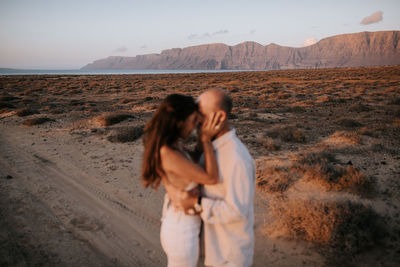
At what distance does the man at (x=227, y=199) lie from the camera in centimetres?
161

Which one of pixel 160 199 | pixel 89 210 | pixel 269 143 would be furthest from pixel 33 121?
pixel 269 143

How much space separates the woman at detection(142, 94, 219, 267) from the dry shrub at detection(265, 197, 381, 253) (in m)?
2.43

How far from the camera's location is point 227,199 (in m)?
1.62

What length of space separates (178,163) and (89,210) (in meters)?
3.54

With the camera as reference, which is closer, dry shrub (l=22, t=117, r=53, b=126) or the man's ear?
the man's ear

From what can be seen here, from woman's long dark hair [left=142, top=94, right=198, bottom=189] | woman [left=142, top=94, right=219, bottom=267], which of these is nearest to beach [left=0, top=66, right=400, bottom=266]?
woman [left=142, top=94, right=219, bottom=267]

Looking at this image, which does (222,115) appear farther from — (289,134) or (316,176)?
(289,134)

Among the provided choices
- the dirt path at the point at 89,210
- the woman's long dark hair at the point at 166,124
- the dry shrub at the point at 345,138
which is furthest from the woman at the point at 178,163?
the dry shrub at the point at 345,138

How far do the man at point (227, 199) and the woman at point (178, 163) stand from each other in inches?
3.0

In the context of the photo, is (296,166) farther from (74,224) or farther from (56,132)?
(56,132)

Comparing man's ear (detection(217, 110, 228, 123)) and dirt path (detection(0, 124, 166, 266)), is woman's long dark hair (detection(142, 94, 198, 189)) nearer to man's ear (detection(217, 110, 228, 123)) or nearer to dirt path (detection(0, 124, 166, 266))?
man's ear (detection(217, 110, 228, 123))

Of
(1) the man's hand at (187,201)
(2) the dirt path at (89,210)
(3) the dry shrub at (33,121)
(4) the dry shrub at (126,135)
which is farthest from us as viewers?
(3) the dry shrub at (33,121)

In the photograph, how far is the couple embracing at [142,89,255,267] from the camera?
1593mm

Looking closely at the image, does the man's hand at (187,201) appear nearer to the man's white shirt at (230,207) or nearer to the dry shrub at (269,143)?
the man's white shirt at (230,207)
